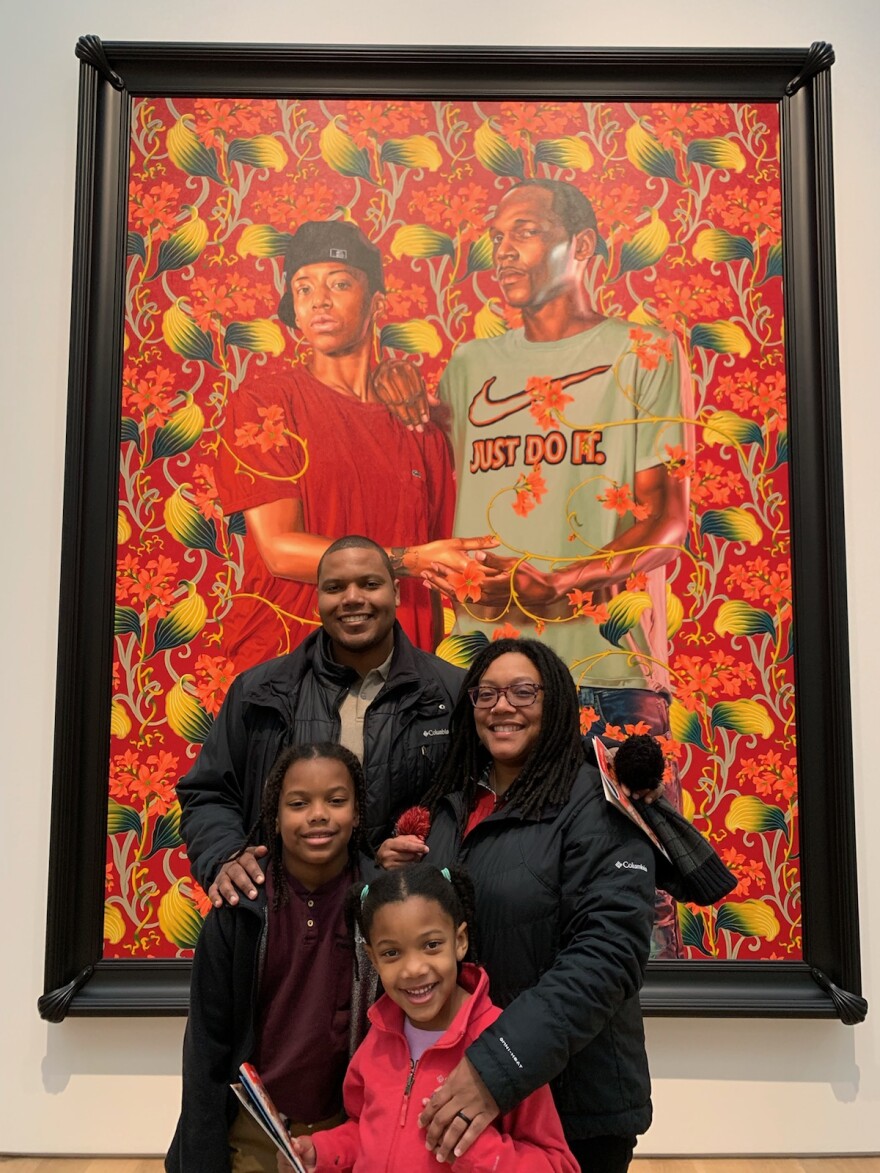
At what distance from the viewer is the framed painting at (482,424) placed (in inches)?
113

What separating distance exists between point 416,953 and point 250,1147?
0.46 m

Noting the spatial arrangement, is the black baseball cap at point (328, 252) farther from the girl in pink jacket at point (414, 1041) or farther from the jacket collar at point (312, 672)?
the girl in pink jacket at point (414, 1041)

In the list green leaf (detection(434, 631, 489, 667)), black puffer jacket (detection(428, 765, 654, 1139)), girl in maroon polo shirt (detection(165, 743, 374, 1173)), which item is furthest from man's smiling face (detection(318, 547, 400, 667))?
green leaf (detection(434, 631, 489, 667))

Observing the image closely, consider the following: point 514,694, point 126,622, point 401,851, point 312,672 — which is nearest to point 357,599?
point 312,672

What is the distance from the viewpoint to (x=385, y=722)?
6.25ft

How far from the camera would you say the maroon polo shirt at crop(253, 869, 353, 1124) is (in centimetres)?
161

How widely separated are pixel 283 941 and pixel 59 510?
1718mm

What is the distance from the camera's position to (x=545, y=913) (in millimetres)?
1602

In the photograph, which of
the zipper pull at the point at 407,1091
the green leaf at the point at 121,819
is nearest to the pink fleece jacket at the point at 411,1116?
the zipper pull at the point at 407,1091

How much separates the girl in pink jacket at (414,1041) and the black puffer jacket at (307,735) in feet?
0.94

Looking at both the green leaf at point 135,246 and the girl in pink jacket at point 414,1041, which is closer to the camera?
the girl in pink jacket at point 414,1041

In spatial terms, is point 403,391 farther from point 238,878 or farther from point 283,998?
point 283,998

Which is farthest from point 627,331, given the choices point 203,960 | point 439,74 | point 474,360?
point 203,960

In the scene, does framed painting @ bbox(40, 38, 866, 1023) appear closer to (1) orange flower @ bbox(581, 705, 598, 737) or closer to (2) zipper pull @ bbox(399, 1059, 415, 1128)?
(1) orange flower @ bbox(581, 705, 598, 737)
